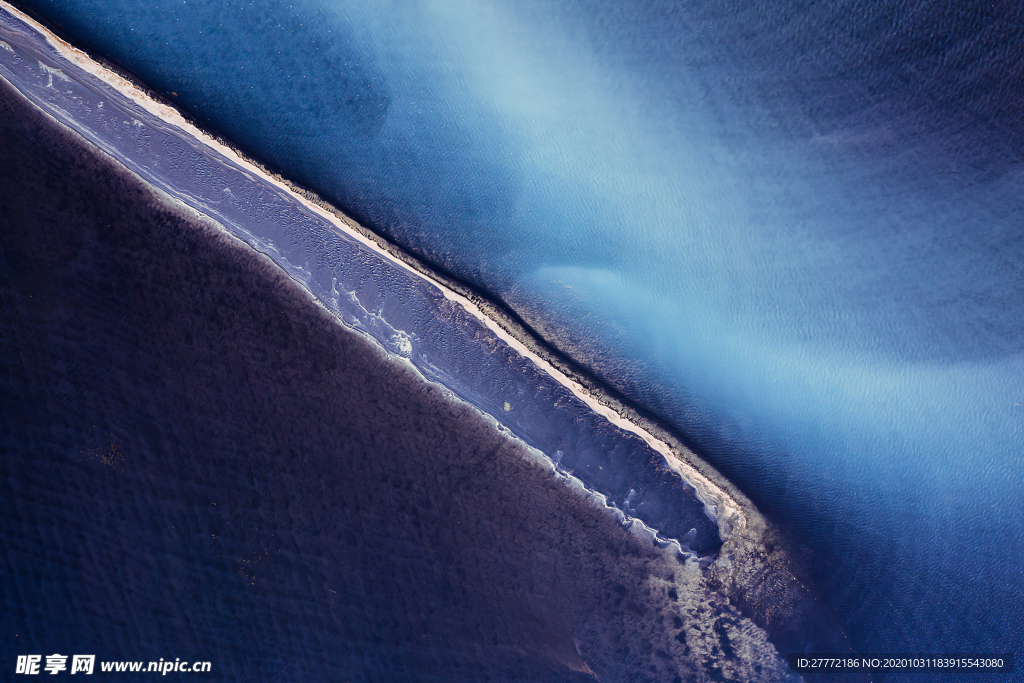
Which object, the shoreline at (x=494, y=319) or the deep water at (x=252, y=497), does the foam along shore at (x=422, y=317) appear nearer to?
the shoreline at (x=494, y=319)

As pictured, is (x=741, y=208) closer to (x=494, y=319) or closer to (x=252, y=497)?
(x=494, y=319)

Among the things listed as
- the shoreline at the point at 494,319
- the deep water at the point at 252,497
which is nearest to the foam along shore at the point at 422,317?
the shoreline at the point at 494,319

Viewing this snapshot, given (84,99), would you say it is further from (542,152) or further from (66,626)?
(66,626)

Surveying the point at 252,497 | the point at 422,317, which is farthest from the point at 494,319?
the point at 252,497

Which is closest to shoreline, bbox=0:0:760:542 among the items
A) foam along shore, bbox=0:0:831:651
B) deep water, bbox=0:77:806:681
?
foam along shore, bbox=0:0:831:651

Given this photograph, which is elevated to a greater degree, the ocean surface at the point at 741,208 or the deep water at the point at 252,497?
the ocean surface at the point at 741,208
